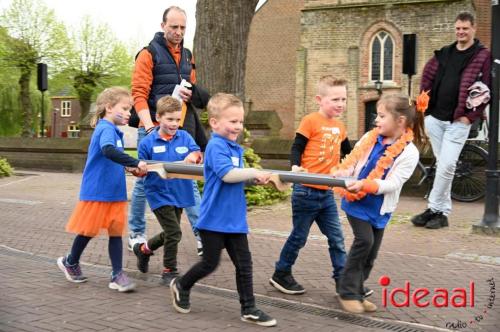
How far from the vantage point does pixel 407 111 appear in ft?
14.4

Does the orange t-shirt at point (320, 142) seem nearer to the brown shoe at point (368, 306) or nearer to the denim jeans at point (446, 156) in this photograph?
the brown shoe at point (368, 306)

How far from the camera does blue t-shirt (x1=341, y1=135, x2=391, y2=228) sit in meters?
4.36

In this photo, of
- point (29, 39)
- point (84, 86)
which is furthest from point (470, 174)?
point (84, 86)

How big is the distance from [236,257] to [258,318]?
1.41ft

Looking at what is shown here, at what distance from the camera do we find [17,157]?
20.5m

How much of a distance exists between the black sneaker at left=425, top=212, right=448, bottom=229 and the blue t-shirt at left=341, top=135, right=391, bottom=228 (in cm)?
350

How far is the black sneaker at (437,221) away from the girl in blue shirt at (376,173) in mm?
3427

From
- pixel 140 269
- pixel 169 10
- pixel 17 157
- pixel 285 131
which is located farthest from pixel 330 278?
pixel 285 131

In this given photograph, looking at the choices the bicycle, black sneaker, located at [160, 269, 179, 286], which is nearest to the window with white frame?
the bicycle

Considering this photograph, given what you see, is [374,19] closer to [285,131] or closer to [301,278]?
[285,131]

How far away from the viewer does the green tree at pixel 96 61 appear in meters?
37.0

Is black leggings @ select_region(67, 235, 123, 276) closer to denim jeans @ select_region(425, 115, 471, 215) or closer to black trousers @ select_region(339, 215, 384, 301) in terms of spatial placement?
black trousers @ select_region(339, 215, 384, 301)

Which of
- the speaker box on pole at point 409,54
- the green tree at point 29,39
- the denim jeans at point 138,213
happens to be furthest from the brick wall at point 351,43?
the denim jeans at point 138,213

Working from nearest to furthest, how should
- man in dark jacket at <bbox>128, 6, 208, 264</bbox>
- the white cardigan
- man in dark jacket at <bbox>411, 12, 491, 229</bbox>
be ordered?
the white cardigan, man in dark jacket at <bbox>128, 6, 208, 264</bbox>, man in dark jacket at <bbox>411, 12, 491, 229</bbox>
